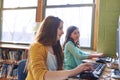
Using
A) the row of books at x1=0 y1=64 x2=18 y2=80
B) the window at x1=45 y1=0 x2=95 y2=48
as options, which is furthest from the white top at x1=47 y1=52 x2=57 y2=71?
the row of books at x1=0 y1=64 x2=18 y2=80

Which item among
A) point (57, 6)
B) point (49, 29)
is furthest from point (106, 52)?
point (49, 29)

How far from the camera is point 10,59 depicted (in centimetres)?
395

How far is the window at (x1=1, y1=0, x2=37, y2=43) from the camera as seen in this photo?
14.0 ft

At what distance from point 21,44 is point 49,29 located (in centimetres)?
285

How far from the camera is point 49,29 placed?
1.53 metres

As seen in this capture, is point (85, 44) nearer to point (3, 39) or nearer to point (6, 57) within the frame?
point (6, 57)

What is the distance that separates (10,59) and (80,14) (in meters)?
1.63

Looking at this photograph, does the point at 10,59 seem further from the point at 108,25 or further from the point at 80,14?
the point at 108,25

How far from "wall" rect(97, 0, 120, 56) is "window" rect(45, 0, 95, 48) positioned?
38 cm

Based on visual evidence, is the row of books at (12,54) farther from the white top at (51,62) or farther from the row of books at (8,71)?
the white top at (51,62)

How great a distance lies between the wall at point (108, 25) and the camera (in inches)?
133

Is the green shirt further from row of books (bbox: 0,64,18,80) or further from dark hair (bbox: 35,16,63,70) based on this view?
row of books (bbox: 0,64,18,80)

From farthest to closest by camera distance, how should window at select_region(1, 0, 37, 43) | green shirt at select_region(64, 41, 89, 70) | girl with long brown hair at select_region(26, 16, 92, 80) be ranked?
window at select_region(1, 0, 37, 43), green shirt at select_region(64, 41, 89, 70), girl with long brown hair at select_region(26, 16, 92, 80)

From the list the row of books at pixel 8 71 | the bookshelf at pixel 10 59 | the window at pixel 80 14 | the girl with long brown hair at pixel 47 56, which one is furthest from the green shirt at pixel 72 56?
the row of books at pixel 8 71
